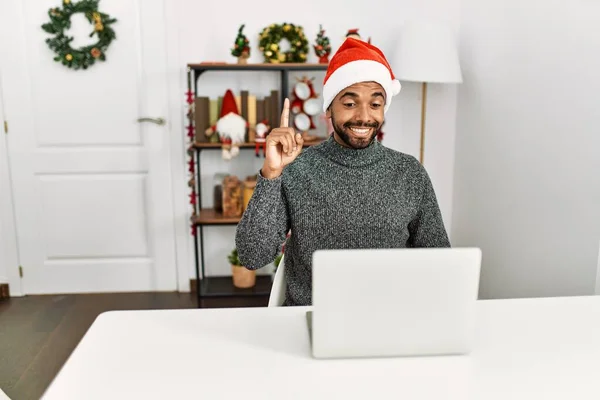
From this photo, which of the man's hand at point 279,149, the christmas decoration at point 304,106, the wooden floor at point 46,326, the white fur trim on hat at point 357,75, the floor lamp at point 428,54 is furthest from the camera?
the christmas decoration at point 304,106

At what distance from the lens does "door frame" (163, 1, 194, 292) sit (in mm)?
3207

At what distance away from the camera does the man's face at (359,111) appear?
152 centimetres

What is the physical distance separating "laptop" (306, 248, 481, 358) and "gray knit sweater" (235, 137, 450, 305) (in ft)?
1.81

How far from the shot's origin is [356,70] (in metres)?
1.52

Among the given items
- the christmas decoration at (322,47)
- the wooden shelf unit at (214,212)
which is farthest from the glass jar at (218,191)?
the christmas decoration at (322,47)

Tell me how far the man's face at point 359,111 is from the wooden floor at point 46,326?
5.38 ft

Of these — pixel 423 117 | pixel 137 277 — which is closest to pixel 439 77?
pixel 423 117

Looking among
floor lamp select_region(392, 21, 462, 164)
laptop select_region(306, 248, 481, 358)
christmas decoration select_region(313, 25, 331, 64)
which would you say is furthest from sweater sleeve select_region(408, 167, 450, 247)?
christmas decoration select_region(313, 25, 331, 64)

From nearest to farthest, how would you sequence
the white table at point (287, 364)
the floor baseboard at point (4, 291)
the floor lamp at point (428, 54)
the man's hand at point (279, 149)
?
the white table at point (287, 364), the man's hand at point (279, 149), the floor lamp at point (428, 54), the floor baseboard at point (4, 291)

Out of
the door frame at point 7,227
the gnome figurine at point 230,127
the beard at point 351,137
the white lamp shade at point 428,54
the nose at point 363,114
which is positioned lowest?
the door frame at point 7,227

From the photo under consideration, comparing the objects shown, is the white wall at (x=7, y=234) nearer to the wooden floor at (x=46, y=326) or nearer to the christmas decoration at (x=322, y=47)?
the wooden floor at (x=46, y=326)

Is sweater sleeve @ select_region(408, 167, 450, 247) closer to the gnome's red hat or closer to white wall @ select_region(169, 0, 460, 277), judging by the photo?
the gnome's red hat

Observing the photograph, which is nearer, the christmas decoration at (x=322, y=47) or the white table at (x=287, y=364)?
the white table at (x=287, y=364)

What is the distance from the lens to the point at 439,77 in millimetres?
2916
